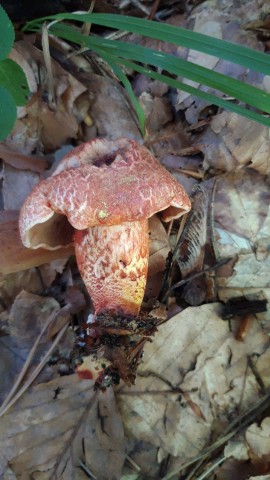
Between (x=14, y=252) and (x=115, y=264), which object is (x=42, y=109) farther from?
(x=115, y=264)

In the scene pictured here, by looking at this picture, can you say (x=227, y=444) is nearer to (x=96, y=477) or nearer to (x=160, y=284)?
(x=96, y=477)

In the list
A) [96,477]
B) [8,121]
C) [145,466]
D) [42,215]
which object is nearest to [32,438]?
[96,477]

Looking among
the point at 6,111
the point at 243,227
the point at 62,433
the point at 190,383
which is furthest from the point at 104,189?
the point at 62,433

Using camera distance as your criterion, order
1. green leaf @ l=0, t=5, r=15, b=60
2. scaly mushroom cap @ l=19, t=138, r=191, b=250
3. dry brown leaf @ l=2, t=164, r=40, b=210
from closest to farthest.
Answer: scaly mushroom cap @ l=19, t=138, r=191, b=250
green leaf @ l=0, t=5, r=15, b=60
dry brown leaf @ l=2, t=164, r=40, b=210

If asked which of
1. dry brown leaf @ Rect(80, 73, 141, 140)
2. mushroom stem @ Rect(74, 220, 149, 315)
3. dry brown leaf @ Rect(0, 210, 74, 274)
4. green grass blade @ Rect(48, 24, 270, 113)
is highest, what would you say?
green grass blade @ Rect(48, 24, 270, 113)

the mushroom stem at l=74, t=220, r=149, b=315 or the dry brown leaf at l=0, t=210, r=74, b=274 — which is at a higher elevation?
the mushroom stem at l=74, t=220, r=149, b=315

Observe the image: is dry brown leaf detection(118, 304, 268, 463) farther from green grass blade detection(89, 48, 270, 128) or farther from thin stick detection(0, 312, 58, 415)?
green grass blade detection(89, 48, 270, 128)

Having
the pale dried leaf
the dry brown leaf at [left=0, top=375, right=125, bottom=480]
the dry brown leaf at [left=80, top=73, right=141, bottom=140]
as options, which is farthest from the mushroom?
the pale dried leaf
